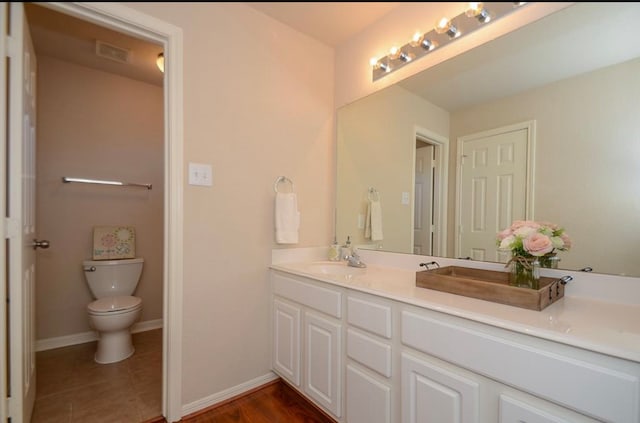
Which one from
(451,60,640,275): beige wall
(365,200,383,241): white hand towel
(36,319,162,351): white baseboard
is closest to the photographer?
(451,60,640,275): beige wall

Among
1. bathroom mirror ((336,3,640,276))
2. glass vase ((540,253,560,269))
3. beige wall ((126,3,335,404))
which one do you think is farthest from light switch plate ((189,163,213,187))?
glass vase ((540,253,560,269))

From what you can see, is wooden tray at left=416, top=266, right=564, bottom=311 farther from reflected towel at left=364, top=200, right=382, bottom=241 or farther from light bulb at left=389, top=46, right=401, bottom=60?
light bulb at left=389, top=46, right=401, bottom=60

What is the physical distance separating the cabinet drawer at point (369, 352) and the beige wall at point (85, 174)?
2139 millimetres

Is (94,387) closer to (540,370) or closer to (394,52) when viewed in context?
(540,370)

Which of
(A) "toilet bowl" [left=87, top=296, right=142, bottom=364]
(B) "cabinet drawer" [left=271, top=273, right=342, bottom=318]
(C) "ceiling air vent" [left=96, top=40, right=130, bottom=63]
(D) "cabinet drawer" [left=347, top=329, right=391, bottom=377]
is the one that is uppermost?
(C) "ceiling air vent" [left=96, top=40, right=130, bottom=63]

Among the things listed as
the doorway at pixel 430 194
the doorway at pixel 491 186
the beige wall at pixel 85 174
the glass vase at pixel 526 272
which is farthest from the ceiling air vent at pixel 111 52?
the glass vase at pixel 526 272

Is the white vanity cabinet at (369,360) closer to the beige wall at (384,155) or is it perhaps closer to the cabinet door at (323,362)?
the cabinet door at (323,362)

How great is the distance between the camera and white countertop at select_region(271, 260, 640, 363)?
0.71 metres

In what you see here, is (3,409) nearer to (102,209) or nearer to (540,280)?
(102,209)

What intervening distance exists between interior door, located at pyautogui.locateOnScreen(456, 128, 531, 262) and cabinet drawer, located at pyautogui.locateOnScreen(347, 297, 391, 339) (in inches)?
22.6

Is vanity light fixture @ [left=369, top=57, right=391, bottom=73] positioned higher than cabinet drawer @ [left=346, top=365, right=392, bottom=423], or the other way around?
vanity light fixture @ [left=369, top=57, right=391, bottom=73]

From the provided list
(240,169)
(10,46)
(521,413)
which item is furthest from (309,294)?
(10,46)

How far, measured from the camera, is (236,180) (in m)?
1.64

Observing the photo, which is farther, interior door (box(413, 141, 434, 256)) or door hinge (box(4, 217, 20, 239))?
interior door (box(413, 141, 434, 256))
